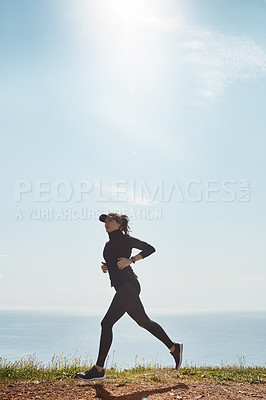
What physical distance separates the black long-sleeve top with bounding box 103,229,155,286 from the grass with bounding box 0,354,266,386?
1.93 meters

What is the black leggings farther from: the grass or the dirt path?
the grass

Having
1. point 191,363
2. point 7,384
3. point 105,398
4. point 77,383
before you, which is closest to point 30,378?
point 7,384

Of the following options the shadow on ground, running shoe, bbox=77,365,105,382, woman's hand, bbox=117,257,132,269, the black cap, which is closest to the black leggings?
running shoe, bbox=77,365,105,382

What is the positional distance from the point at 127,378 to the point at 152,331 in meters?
1.13

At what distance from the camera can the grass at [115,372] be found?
7168mm

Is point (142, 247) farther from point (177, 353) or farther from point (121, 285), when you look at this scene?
point (177, 353)

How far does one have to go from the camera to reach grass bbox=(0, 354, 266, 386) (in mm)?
7168

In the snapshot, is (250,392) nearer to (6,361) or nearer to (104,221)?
(104,221)

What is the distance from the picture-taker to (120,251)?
6816 mm

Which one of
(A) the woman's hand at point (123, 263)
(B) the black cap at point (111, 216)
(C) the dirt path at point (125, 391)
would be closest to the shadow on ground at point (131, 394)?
(C) the dirt path at point (125, 391)

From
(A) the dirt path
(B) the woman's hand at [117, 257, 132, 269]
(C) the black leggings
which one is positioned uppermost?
(B) the woman's hand at [117, 257, 132, 269]

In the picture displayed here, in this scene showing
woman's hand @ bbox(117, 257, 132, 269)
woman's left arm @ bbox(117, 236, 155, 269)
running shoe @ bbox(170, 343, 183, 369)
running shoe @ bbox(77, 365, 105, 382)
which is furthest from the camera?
running shoe @ bbox(170, 343, 183, 369)

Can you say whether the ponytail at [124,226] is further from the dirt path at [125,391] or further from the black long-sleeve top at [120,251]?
the dirt path at [125,391]

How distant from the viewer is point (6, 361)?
27.0ft
